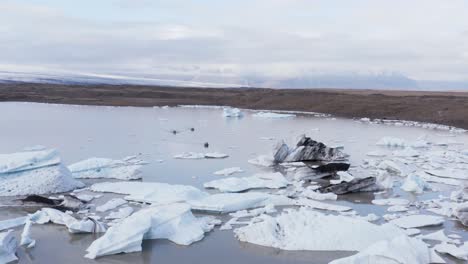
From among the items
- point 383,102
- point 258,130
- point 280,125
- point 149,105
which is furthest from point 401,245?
point 149,105

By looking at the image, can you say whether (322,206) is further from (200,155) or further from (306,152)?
(200,155)

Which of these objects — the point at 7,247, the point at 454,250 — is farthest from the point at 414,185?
the point at 7,247

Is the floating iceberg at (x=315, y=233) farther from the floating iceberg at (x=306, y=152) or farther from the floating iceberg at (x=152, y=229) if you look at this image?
the floating iceberg at (x=306, y=152)

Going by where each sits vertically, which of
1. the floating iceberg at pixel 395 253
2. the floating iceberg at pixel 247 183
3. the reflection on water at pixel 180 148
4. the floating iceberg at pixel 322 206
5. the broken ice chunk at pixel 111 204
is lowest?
the reflection on water at pixel 180 148

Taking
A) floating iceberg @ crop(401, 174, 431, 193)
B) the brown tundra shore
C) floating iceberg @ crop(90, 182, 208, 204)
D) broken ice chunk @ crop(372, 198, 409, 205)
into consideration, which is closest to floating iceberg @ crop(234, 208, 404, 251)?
floating iceberg @ crop(90, 182, 208, 204)

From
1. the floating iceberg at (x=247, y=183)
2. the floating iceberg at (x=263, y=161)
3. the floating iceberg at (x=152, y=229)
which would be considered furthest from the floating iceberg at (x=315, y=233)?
the floating iceberg at (x=263, y=161)
